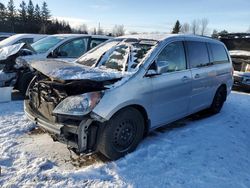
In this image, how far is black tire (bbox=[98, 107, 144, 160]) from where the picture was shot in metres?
3.62

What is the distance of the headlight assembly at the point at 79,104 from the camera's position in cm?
332

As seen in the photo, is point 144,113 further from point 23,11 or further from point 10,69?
point 23,11

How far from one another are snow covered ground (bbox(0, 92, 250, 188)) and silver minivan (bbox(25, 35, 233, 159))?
0.32 meters

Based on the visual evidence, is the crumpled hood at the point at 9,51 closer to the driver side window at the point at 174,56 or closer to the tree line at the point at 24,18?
the driver side window at the point at 174,56

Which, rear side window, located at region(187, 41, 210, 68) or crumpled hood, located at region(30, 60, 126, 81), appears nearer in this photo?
crumpled hood, located at region(30, 60, 126, 81)

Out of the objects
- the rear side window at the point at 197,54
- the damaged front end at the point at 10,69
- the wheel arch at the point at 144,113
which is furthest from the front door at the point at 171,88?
the damaged front end at the point at 10,69

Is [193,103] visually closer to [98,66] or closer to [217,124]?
[217,124]

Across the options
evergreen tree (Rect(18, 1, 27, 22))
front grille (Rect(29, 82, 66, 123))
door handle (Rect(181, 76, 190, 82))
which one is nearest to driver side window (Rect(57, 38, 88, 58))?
front grille (Rect(29, 82, 66, 123))

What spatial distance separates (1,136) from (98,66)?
2.02m

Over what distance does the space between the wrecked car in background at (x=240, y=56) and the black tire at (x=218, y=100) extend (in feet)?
12.6

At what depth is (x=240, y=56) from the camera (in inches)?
436

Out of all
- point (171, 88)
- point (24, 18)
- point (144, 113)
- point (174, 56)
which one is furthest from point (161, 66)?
point (24, 18)

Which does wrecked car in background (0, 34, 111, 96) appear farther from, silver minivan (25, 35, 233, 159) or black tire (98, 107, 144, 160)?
black tire (98, 107, 144, 160)

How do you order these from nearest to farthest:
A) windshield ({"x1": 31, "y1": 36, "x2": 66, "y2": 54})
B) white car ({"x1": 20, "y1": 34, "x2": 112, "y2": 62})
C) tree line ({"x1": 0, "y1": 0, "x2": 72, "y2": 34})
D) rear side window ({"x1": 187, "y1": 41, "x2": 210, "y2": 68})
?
1. rear side window ({"x1": 187, "y1": 41, "x2": 210, "y2": 68})
2. white car ({"x1": 20, "y1": 34, "x2": 112, "y2": 62})
3. windshield ({"x1": 31, "y1": 36, "x2": 66, "y2": 54})
4. tree line ({"x1": 0, "y1": 0, "x2": 72, "y2": 34})
